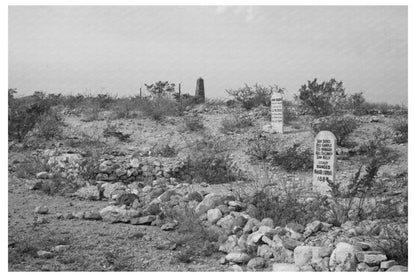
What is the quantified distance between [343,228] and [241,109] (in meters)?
10.8

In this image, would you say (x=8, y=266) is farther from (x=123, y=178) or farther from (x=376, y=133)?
(x=376, y=133)

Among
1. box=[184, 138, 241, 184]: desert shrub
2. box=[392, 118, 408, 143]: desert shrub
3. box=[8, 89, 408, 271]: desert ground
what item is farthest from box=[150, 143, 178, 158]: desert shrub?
box=[392, 118, 408, 143]: desert shrub

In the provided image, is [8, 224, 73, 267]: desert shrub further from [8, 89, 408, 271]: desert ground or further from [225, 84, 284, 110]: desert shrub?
[225, 84, 284, 110]: desert shrub

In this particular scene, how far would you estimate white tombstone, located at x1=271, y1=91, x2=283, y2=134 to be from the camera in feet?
41.0

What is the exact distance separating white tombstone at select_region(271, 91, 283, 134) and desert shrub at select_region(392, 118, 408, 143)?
315cm

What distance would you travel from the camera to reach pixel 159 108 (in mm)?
14703

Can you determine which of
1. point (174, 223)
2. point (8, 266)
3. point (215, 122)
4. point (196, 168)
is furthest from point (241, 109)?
point (8, 266)

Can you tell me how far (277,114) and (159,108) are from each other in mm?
4348

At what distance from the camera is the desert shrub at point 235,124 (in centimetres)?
1304

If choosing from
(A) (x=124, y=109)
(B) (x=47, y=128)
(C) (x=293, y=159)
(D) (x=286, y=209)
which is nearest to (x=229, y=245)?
(D) (x=286, y=209)

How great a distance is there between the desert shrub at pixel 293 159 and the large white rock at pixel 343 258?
18.0 ft

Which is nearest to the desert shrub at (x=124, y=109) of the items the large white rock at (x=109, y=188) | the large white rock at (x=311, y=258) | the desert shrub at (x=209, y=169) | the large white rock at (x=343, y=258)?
the desert shrub at (x=209, y=169)

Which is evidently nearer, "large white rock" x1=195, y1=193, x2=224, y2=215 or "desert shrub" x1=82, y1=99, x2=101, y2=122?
"large white rock" x1=195, y1=193, x2=224, y2=215

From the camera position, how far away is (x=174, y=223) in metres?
5.80
